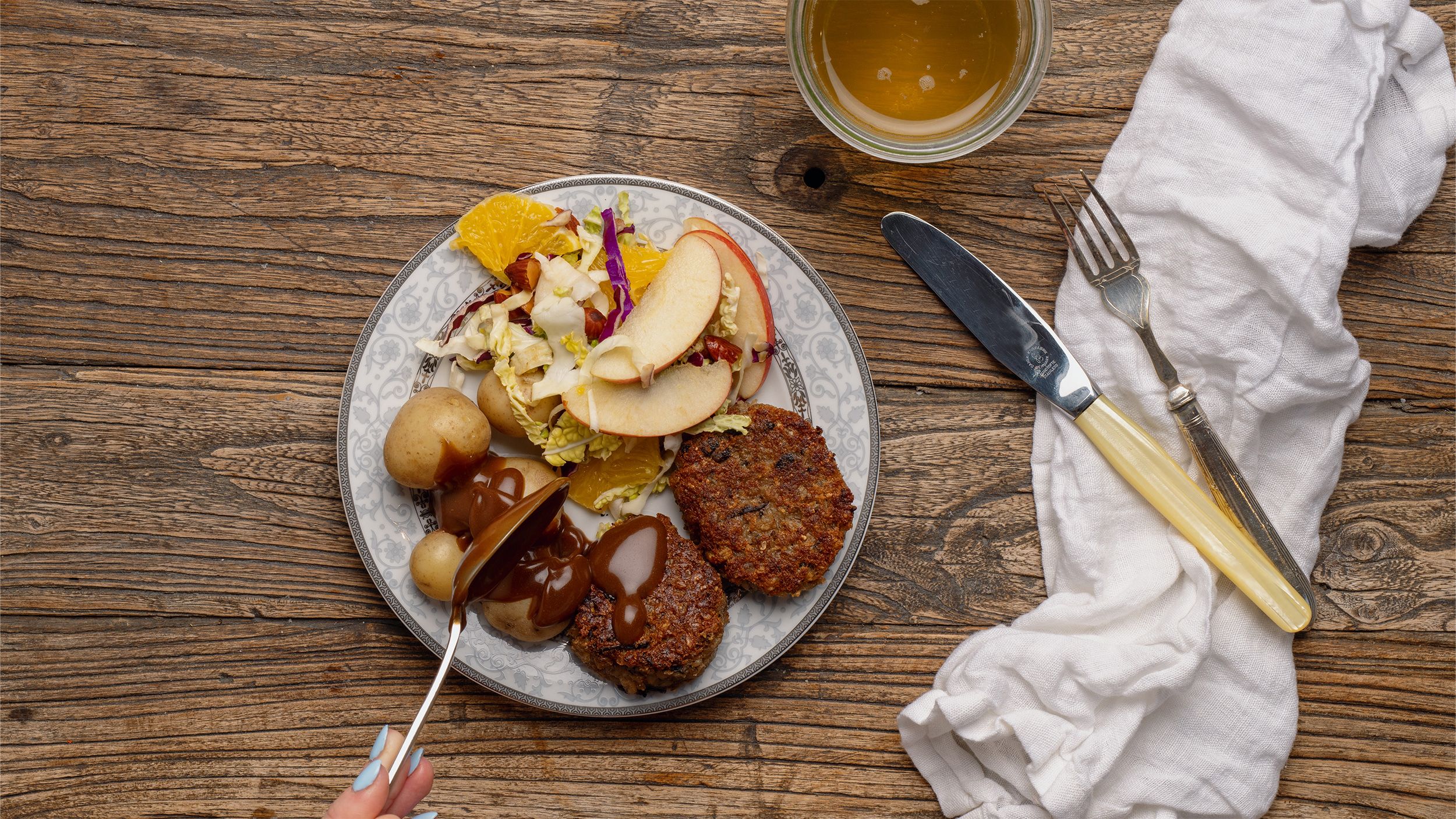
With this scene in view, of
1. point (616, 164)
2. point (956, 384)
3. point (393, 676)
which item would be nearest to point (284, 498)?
point (393, 676)

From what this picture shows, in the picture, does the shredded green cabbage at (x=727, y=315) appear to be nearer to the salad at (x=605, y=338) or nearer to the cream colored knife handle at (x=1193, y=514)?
the salad at (x=605, y=338)

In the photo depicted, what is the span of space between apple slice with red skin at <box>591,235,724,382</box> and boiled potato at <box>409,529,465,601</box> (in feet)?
1.81

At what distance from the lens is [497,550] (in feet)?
6.09

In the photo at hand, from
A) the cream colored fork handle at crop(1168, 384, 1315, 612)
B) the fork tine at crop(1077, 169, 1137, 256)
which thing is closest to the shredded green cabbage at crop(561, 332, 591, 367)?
the fork tine at crop(1077, 169, 1137, 256)

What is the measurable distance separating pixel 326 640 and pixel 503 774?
24.2 inches

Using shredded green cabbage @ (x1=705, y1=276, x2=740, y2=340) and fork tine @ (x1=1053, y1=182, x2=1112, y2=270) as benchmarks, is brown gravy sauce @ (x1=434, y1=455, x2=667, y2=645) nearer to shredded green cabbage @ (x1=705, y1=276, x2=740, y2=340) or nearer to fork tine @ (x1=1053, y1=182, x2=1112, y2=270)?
shredded green cabbage @ (x1=705, y1=276, x2=740, y2=340)

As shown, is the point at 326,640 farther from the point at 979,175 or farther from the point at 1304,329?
the point at 1304,329

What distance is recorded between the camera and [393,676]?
92.7 inches

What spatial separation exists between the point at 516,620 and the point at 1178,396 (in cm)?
180

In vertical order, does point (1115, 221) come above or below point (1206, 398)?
above

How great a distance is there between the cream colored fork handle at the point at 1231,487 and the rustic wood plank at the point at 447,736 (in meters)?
0.60

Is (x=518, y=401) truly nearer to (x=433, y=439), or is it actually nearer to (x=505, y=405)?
(x=505, y=405)

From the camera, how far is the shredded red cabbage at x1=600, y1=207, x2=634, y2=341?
2.16 metres

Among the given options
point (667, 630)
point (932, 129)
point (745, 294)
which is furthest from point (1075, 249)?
point (667, 630)
